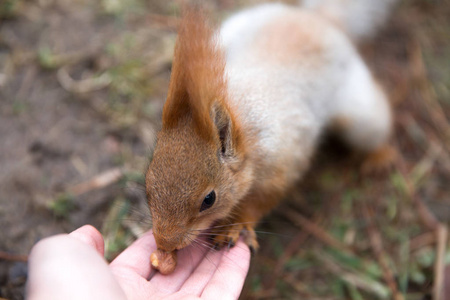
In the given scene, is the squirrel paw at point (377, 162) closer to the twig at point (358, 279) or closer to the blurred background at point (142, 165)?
the blurred background at point (142, 165)

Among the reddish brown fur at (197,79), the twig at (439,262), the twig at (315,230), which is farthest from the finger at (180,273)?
the twig at (439,262)

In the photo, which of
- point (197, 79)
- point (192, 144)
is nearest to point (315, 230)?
point (192, 144)

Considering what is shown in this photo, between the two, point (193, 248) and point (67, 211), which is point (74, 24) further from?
point (193, 248)

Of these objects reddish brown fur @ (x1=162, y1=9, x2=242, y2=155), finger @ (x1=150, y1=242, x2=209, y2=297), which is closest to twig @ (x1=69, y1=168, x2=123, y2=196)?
finger @ (x1=150, y1=242, x2=209, y2=297)

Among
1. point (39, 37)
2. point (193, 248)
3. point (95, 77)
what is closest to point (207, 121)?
point (193, 248)

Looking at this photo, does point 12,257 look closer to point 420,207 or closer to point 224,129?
point 224,129

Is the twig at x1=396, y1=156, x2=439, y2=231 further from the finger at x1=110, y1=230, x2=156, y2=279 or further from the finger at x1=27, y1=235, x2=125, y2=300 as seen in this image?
the finger at x1=27, y1=235, x2=125, y2=300
